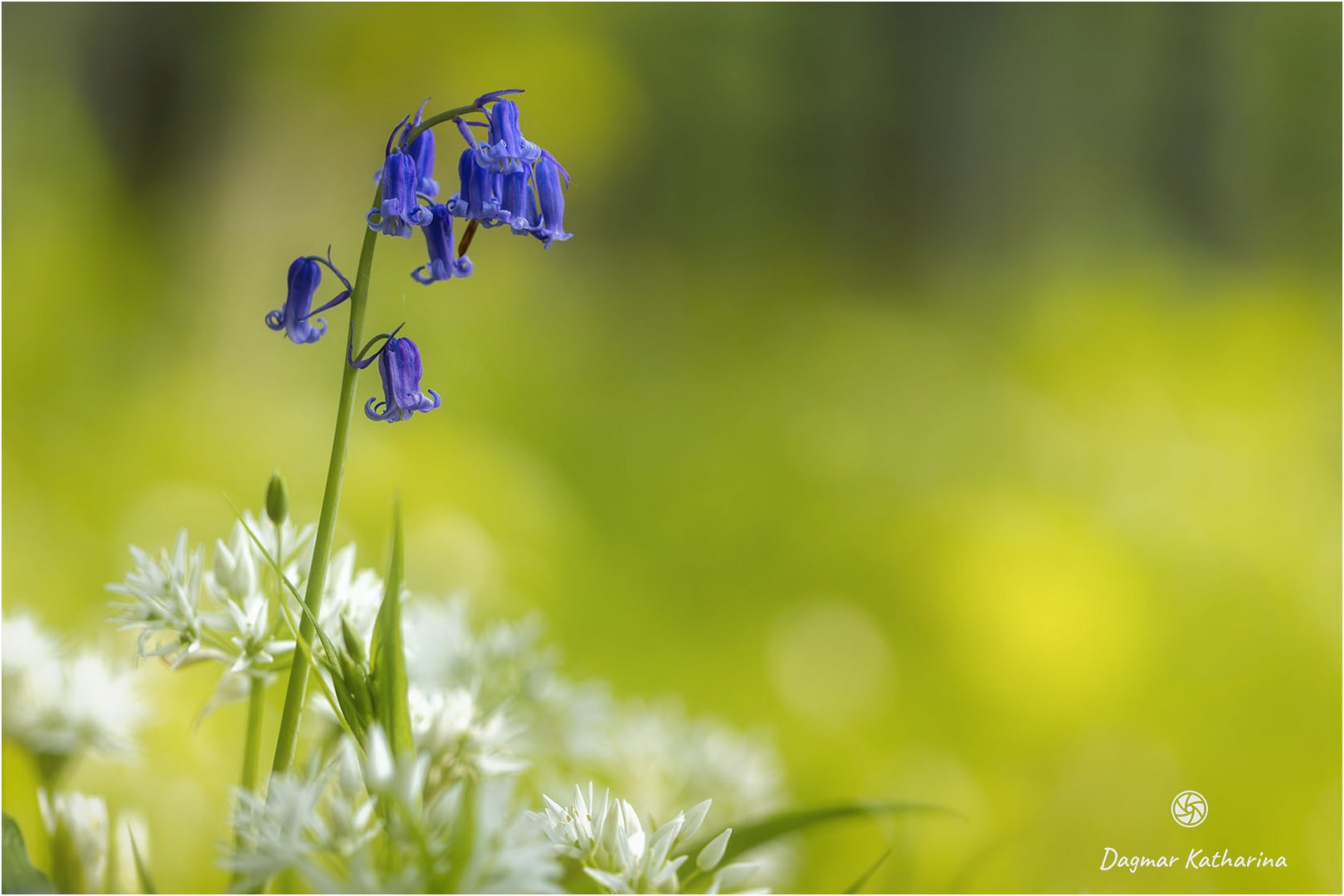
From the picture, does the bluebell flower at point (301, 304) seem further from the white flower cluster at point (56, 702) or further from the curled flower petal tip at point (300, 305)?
the white flower cluster at point (56, 702)

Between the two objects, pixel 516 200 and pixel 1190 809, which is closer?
pixel 516 200

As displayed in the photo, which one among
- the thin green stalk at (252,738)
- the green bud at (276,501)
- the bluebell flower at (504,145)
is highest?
the bluebell flower at (504,145)

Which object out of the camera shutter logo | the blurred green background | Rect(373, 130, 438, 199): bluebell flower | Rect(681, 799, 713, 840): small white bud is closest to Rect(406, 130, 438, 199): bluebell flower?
Rect(373, 130, 438, 199): bluebell flower

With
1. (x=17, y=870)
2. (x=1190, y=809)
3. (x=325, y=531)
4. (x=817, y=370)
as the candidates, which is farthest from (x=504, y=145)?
(x=817, y=370)

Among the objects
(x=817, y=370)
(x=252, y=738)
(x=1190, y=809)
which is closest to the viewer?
(x=252, y=738)

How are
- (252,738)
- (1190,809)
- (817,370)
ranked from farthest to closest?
1. (817,370)
2. (1190,809)
3. (252,738)

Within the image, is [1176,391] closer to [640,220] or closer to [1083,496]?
[1083,496]

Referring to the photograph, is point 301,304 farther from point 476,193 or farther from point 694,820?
point 694,820

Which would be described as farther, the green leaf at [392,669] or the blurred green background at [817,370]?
the blurred green background at [817,370]

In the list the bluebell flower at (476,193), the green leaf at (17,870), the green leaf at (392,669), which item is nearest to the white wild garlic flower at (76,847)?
the green leaf at (17,870)
